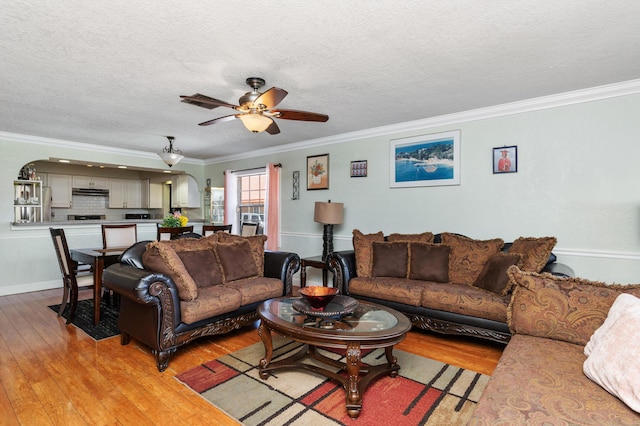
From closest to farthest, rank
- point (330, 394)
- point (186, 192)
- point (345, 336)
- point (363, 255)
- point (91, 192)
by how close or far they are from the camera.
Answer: point (345, 336), point (330, 394), point (363, 255), point (186, 192), point (91, 192)

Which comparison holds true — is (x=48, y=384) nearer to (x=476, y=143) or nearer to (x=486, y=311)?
(x=486, y=311)

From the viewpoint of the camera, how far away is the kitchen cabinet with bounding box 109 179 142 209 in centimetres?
832

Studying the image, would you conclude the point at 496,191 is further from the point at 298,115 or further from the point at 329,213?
the point at 298,115

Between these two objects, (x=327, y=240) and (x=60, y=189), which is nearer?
(x=327, y=240)

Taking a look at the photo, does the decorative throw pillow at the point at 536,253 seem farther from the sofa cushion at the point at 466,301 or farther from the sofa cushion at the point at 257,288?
the sofa cushion at the point at 257,288

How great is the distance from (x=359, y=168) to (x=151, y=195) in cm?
614


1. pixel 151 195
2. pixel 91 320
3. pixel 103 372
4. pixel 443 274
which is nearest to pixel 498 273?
pixel 443 274

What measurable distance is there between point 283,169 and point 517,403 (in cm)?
499

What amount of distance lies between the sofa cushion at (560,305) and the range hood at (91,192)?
884 cm

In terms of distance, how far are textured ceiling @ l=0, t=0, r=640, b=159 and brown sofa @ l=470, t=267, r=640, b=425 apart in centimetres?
157

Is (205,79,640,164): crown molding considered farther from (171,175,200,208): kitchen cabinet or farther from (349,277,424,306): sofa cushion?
(171,175,200,208): kitchen cabinet

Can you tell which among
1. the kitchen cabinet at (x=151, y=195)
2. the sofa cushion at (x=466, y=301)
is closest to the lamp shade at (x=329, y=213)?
the sofa cushion at (x=466, y=301)

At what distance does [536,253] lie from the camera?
9.66 feet

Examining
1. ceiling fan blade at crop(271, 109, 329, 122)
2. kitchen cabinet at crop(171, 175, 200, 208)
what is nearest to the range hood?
kitchen cabinet at crop(171, 175, 200, 208)
